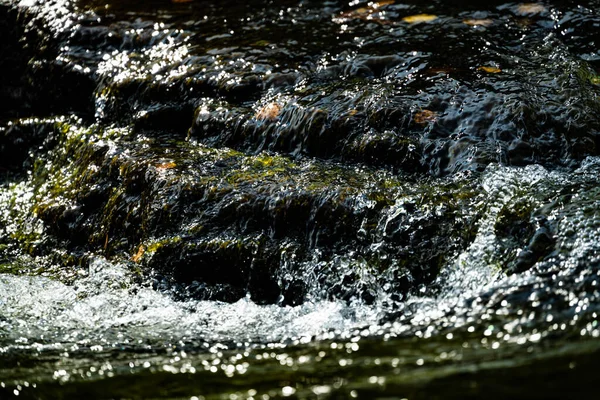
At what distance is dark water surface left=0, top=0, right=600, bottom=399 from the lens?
3.02 metres

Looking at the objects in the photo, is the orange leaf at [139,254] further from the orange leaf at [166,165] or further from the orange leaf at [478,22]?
the orange leaf at [478,22]

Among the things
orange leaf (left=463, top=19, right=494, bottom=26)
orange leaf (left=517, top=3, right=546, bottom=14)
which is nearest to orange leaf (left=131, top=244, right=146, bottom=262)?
orange leaf (left=463, top=19, right=494, bottom=26)

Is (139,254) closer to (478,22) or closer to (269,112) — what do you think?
(269,112)

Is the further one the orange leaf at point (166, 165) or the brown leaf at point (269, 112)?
the brown leaf at point (269, 112)

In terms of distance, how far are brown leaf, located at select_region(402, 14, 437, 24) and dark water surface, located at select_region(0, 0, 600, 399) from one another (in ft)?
0.18

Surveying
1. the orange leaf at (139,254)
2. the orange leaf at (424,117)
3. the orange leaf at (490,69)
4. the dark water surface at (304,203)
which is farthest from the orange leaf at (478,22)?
the orange leaf at (139,254)

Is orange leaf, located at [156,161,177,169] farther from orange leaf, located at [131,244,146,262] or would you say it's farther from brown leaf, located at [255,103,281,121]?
brown leaf, located at [255,103,281,121]

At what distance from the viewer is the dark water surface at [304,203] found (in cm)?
302

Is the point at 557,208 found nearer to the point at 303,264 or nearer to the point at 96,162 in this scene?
the point at 303,264

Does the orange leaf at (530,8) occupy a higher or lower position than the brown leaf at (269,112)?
higher

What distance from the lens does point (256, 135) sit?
219 inches

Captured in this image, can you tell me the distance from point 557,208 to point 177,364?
2129 millimetres

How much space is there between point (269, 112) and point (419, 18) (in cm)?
200

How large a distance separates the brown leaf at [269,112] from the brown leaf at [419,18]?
1803 mm
